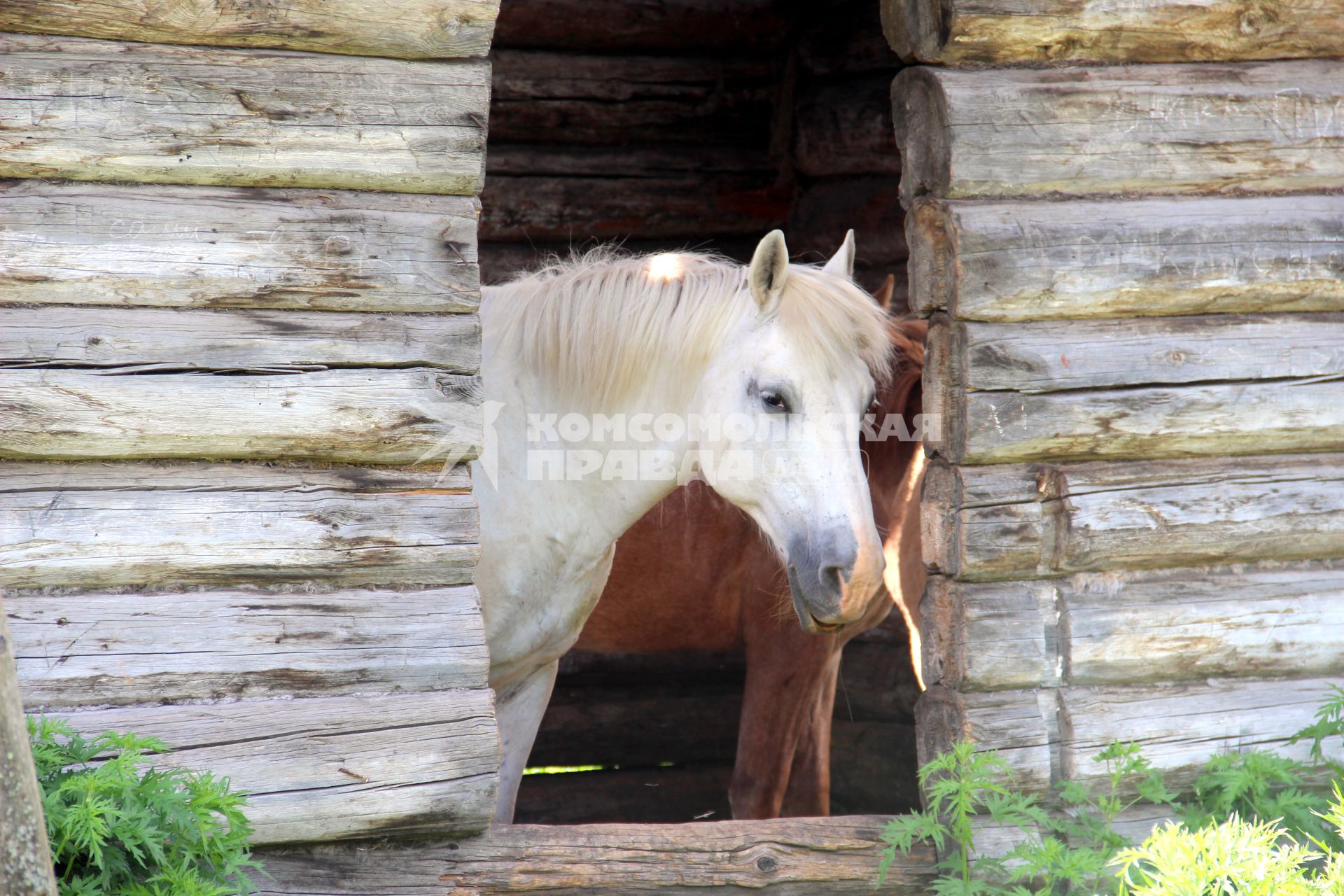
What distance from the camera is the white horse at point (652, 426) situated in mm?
2652

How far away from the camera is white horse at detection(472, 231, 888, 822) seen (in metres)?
2.65

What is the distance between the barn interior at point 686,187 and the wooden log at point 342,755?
273 centimetres

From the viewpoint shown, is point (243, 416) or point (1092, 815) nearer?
point (243, 416)

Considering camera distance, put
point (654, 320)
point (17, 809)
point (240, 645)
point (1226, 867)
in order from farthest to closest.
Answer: point (654, 320) < point (240, 645) < point (1226, 867) < point (17, 809)

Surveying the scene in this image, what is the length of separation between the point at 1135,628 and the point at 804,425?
1.00m

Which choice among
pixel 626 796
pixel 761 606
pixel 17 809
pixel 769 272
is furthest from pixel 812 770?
pixel 17 809

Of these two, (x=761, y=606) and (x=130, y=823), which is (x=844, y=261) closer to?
(x=761, y=606)

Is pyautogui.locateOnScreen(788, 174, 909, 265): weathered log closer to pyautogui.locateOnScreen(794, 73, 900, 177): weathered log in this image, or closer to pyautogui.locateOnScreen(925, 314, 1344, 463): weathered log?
pyautogui.locateOnScreen(794, 73, 900, 177): weathered log

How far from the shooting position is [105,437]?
2.29 meters

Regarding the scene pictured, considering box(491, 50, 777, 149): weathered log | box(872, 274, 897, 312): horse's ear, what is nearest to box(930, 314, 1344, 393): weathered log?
box(872, 274, 897, 312): horse's ear

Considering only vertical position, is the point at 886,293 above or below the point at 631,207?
below

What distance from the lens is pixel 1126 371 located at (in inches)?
109

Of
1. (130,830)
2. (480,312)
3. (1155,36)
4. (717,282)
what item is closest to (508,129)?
(480,312)

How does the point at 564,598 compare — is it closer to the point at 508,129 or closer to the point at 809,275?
the point at 809,275
